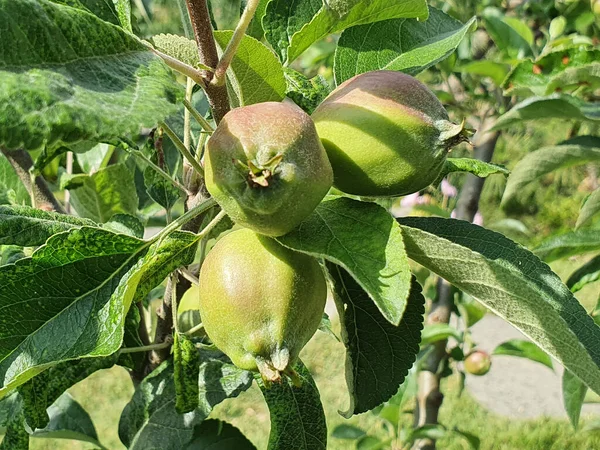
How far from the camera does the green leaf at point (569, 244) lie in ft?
4.50

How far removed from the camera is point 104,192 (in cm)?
119

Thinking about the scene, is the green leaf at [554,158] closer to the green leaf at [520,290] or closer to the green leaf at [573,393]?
the green leaf at [573,393]

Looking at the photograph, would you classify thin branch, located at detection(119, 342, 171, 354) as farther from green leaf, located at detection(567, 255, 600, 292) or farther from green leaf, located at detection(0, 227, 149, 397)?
green leaf, located at detection(567, 255, 600, 292)

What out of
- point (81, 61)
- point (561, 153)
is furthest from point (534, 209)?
point (81, 61)

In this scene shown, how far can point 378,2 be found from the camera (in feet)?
2.48

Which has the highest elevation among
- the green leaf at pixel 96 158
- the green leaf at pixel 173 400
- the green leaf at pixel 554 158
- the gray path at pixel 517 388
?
the green leaf at pixel 96 158

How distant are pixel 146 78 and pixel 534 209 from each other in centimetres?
682

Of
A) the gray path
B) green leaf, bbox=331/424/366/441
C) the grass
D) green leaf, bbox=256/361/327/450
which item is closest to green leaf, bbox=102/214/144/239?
green leaf, bbox=256/361/327/450

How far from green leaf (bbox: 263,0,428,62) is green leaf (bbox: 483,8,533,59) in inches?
44.7

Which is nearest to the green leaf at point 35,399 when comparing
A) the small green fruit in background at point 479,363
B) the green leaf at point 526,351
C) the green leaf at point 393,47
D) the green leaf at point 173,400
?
the green leaf at point 173,400

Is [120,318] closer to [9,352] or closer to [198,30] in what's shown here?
[9,352]

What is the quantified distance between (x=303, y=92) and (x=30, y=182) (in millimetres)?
599

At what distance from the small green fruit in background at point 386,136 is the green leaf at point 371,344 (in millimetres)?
122

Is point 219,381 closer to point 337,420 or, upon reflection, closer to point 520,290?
point 520,290
